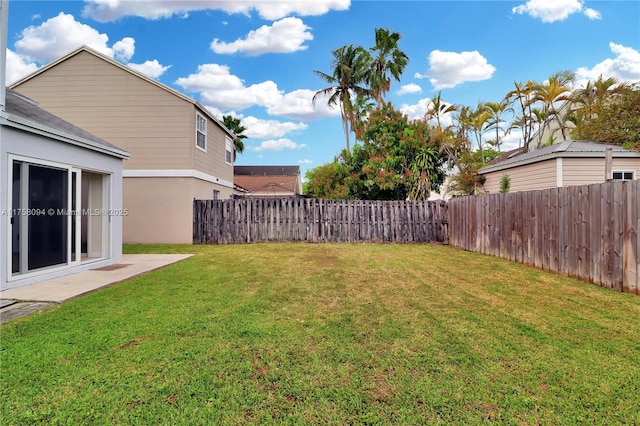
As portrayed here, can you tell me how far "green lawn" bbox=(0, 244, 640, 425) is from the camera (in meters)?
1.97

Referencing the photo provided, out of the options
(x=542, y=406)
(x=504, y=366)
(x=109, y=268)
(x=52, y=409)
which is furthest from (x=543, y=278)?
(x=109, y=268)

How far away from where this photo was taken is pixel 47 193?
5.52 m

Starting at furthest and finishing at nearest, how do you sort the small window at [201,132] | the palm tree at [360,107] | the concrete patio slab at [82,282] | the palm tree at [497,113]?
the palm tree at [360,107], the palm tree at [497,113], the small window at [201,132], the concrete patio slab at [82,282]

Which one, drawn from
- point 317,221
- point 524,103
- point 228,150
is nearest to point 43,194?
point 317,221

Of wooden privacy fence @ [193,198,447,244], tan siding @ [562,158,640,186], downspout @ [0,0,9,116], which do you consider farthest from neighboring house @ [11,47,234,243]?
tan siding @ [562,158,640,186]

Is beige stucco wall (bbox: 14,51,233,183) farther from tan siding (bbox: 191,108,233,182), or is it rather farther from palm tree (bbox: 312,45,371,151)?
palm tree (bbox: 312,45,371,151)

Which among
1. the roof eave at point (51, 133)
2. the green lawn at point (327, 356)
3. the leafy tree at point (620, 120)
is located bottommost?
the green lawn at point (327, 356)

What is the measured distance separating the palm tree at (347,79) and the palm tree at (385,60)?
1.87 ft

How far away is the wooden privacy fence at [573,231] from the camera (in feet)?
15.2

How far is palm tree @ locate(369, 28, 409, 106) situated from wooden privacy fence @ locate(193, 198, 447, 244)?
529 inches

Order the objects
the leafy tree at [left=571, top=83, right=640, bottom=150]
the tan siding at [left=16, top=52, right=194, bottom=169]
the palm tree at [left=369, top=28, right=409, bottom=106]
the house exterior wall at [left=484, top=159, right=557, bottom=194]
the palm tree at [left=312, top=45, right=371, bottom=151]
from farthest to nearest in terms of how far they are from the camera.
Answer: the palm tree at [left=312, top=45, right=371, bottom=151], the palm tree at [left=369, top=28, right=409, bottom=106], the leafy tree at [left=571, top=83, right=640, bottom=150], the tan siding at [left=16, top=52, right=194, bottom=169], the house exterior wall at [left=484, top=159, right=557, bottom=194]

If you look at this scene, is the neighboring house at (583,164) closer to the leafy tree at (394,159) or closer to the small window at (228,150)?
the leafy tree at (394,159)

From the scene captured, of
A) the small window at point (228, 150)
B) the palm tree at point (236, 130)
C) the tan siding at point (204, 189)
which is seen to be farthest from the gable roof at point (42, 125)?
the palm tree at point (236, 130)

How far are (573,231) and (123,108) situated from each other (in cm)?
1360
